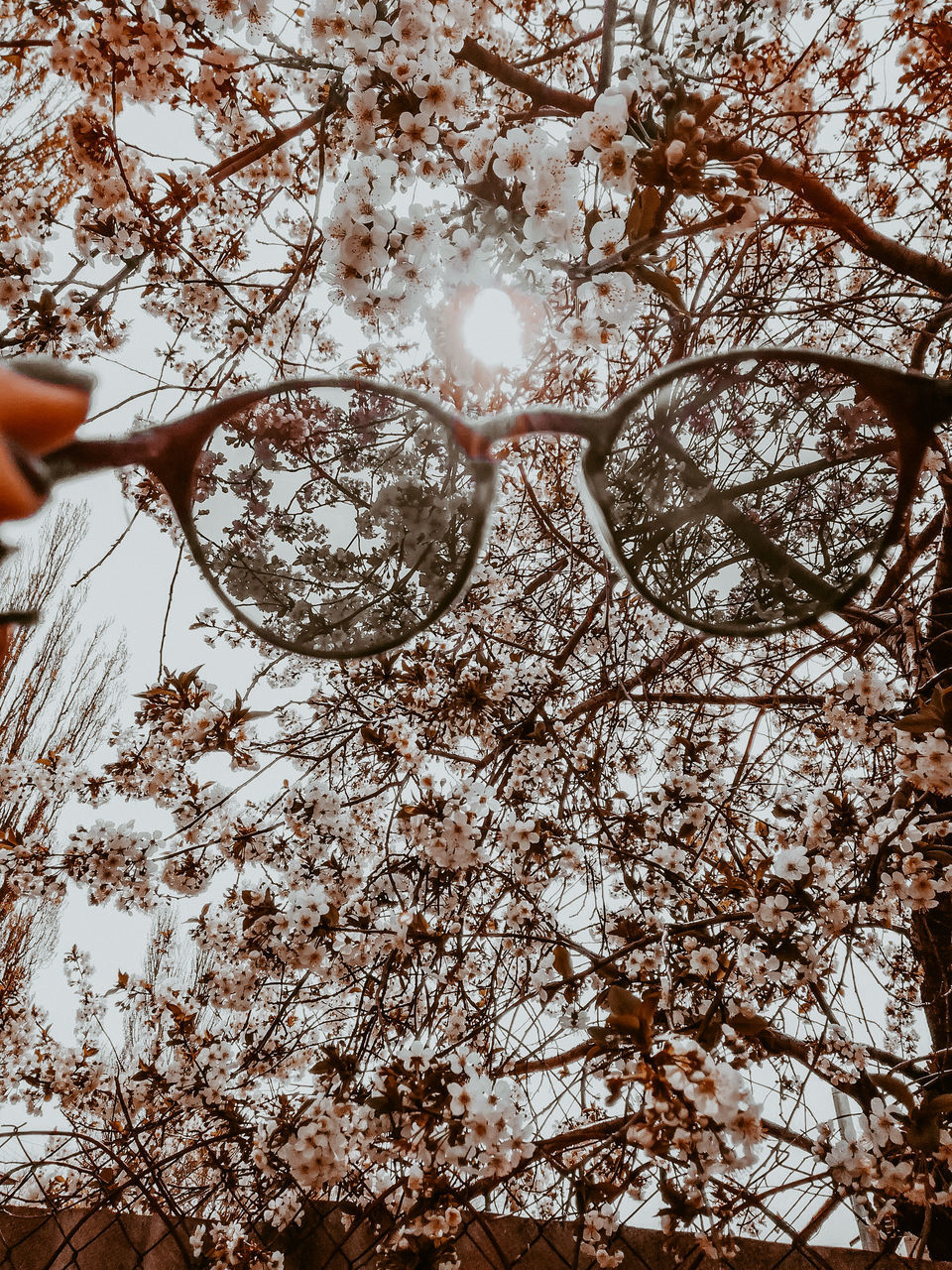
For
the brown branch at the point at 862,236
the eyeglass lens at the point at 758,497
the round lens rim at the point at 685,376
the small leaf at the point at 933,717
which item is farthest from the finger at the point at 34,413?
the brown branch at the point at 862,236

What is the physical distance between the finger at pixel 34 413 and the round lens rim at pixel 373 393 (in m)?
0.51

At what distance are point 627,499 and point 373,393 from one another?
0.61m

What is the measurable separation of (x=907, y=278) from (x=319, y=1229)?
139 inches

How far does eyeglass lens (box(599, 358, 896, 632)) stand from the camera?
137cm

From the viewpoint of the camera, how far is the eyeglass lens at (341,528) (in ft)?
4.50

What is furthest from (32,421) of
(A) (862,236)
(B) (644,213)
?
(A) (862,236)

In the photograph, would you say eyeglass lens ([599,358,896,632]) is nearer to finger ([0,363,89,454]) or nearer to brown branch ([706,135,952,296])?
finger ([0,363,89,454])

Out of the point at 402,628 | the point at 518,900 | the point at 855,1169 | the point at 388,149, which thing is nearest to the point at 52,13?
the point at 388,149

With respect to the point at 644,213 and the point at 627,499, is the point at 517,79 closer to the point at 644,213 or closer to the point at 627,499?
the point at 644,213

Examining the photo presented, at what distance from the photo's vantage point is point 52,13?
1.96m

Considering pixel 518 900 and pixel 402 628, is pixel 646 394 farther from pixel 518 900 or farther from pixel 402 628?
pixel 518 900

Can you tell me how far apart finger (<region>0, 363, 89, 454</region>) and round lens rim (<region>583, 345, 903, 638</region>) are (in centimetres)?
90

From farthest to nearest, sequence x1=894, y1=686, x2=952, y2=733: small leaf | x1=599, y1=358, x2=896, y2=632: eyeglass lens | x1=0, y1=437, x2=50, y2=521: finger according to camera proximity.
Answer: x1=599, y1=358, x2=896, y2=632: eyeglass lens → x1=894, y1=686, x2=952, y2=733: small leaf → x1=0, y1=437, x2=50, y2=521: finger

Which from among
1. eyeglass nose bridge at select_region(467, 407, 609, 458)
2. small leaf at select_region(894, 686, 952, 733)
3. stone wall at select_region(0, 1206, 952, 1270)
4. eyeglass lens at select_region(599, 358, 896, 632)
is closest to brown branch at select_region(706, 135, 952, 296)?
eyeglass lens at select_region(599, 358, 896, 632)
